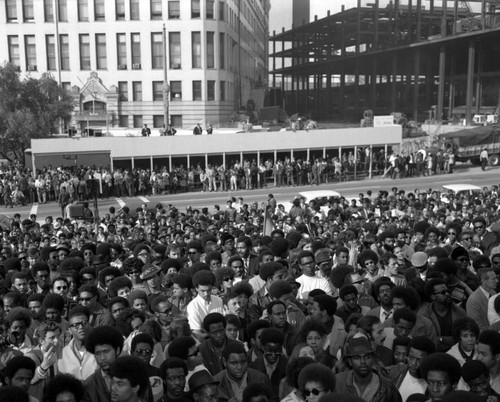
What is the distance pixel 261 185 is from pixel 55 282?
24.9 metres

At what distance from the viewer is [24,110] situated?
36500mm

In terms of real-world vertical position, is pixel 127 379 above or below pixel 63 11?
below

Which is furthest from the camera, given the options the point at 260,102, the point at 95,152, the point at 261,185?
the point at 260,102

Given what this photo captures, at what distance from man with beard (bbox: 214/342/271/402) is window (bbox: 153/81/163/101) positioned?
49856mm

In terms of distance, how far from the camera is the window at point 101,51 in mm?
52938

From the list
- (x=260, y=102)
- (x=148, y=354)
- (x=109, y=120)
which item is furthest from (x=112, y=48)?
(x=148, y=354)

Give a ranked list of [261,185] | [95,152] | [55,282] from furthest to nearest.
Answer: [261,185] < [95,152] < [55,282]

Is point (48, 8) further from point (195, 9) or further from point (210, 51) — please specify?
point (210, 51)

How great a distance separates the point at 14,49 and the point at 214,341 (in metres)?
Answer: 52.8

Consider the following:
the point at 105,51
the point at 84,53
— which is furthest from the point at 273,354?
the point at 84,53

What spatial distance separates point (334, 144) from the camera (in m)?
34.6

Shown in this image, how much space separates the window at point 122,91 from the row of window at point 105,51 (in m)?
1.35

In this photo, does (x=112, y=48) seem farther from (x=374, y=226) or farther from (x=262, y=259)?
(x=262, y=259)

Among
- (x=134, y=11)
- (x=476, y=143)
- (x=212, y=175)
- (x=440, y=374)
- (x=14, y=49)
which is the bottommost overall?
(x=212, y=175)
